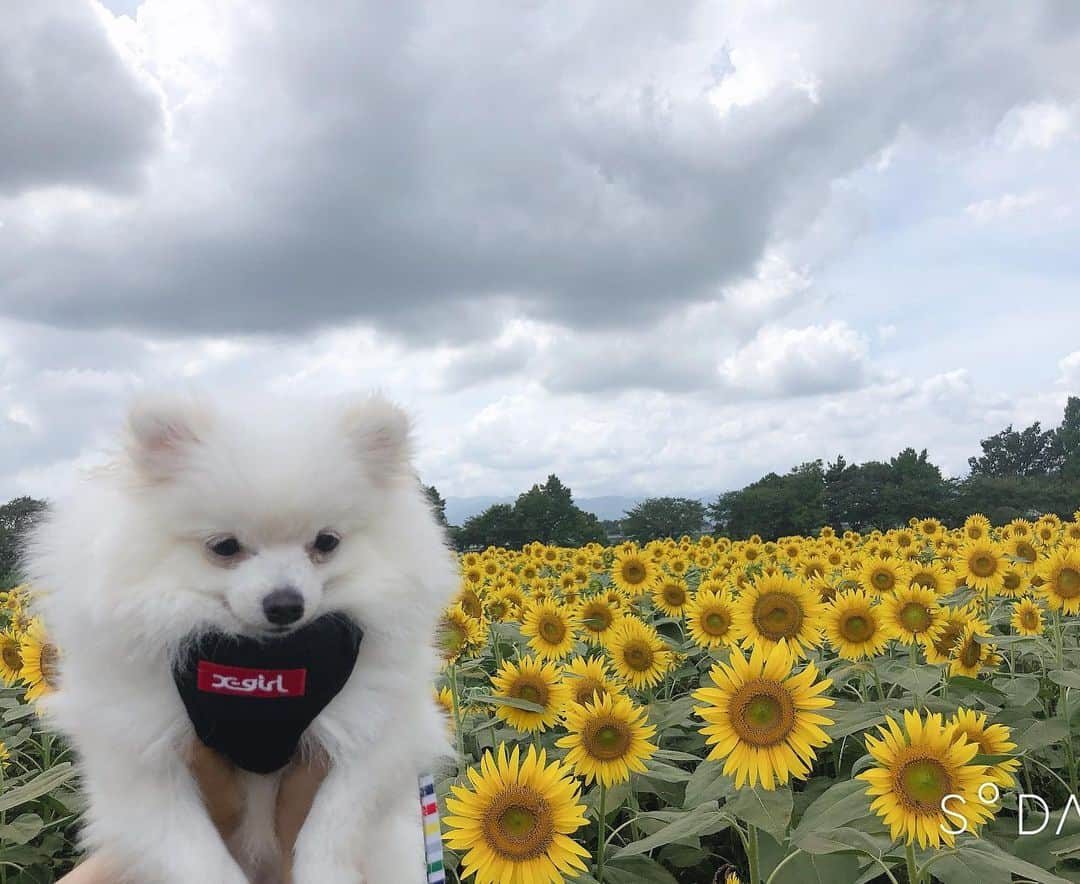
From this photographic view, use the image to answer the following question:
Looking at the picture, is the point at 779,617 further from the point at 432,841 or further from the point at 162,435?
the point at 162,435

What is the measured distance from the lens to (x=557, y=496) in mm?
65375

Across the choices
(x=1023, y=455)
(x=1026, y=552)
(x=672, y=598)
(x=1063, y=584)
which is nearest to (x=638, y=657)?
(x=672, y=598)

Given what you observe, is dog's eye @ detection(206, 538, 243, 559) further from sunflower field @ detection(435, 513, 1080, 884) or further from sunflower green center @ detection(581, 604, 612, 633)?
sunflower green center @ detection(581, 604, 612, 633)

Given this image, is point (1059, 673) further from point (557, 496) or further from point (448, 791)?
point (557, 496)

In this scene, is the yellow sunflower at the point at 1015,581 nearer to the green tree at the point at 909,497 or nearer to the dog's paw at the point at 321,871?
the dog's paw at the point at 321,871

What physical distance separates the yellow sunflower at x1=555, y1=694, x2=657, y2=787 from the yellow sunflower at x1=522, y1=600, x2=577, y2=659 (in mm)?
2327

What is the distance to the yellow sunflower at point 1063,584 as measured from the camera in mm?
6199

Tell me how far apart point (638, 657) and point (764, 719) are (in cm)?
217

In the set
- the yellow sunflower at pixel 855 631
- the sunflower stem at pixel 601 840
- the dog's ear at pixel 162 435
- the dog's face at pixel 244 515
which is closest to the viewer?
the dog's face at pixel 244 515

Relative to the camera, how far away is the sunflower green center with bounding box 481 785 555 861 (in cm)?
308

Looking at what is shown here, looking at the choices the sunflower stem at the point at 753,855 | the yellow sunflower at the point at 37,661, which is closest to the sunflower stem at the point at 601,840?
the sunflower stem at the point at 753,855

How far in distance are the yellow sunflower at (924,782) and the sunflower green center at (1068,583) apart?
401 cm

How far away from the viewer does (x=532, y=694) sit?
4609 mm

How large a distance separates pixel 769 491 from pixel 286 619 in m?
68.2
